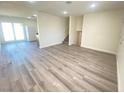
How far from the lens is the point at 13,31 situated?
7.58 m

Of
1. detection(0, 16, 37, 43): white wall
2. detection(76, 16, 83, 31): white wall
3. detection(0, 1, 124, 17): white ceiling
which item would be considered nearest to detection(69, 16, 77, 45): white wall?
detection(76, 16, 83, 31): white wall

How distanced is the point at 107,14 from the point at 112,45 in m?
1.99

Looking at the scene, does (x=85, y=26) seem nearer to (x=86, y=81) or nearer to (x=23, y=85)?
(x=86, y=81)

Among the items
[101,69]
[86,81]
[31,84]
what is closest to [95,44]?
[101,69]

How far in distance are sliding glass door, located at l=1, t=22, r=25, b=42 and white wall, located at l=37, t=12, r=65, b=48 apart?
4.07 meters

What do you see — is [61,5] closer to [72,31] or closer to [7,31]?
[72,31]

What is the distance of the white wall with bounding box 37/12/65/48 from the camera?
5.24 m

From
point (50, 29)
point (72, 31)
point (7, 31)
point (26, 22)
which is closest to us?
Result: point (50, 29)

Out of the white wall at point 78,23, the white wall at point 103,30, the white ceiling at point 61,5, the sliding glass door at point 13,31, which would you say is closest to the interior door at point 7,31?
the sliding glass door at point 13,31

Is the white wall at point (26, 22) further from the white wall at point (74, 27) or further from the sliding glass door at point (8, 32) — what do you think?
the white wall at point (74, 27)

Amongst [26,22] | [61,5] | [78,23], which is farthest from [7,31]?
[78,23]

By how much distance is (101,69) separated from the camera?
280 cm

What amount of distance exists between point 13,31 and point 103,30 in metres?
8.49

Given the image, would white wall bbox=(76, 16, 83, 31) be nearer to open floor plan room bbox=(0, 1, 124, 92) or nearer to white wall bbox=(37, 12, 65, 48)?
open floor plan room bbox=(0, 1, 124, 92)
